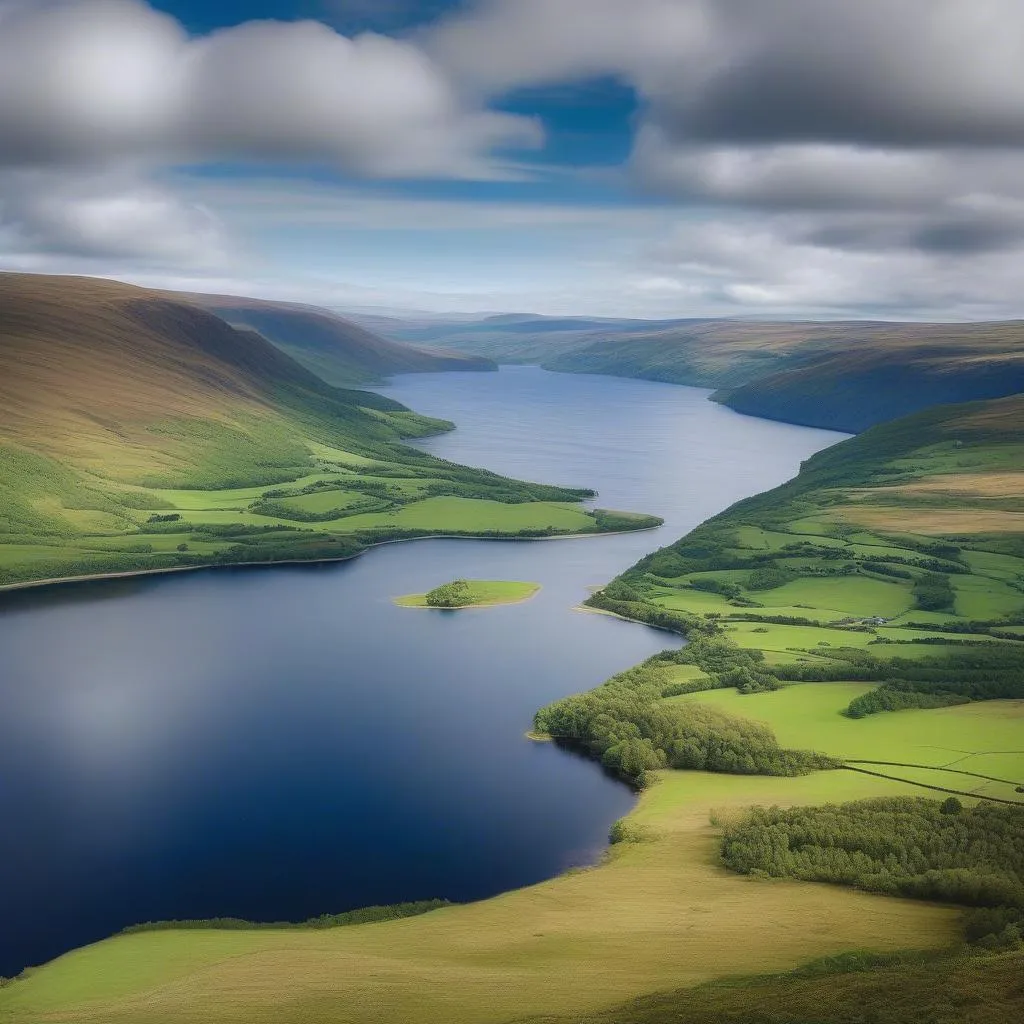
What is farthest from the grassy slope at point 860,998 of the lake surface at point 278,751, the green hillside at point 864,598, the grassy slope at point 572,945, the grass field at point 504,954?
the green hillside at point 864,598

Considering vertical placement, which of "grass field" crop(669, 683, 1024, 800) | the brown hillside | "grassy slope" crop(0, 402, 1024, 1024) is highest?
the brown hillside

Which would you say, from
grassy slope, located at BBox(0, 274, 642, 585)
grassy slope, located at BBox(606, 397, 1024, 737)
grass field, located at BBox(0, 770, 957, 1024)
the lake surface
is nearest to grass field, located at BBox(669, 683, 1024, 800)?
grassy slope, located at BBox(606, 397, 1024, 737)

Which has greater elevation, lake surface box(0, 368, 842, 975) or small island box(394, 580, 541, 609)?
small island box(394, 580, 541, 609)

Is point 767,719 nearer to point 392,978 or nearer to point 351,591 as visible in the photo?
point 392,978

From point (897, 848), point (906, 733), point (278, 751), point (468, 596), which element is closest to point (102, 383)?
point (468, 596)

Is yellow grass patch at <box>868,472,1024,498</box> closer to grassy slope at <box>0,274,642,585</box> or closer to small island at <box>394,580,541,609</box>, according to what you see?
grassy slope at <box>0,274,642,585</box>

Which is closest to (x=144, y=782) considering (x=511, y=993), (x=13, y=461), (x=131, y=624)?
(x=511, y=993)

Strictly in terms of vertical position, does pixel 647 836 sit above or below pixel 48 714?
below
